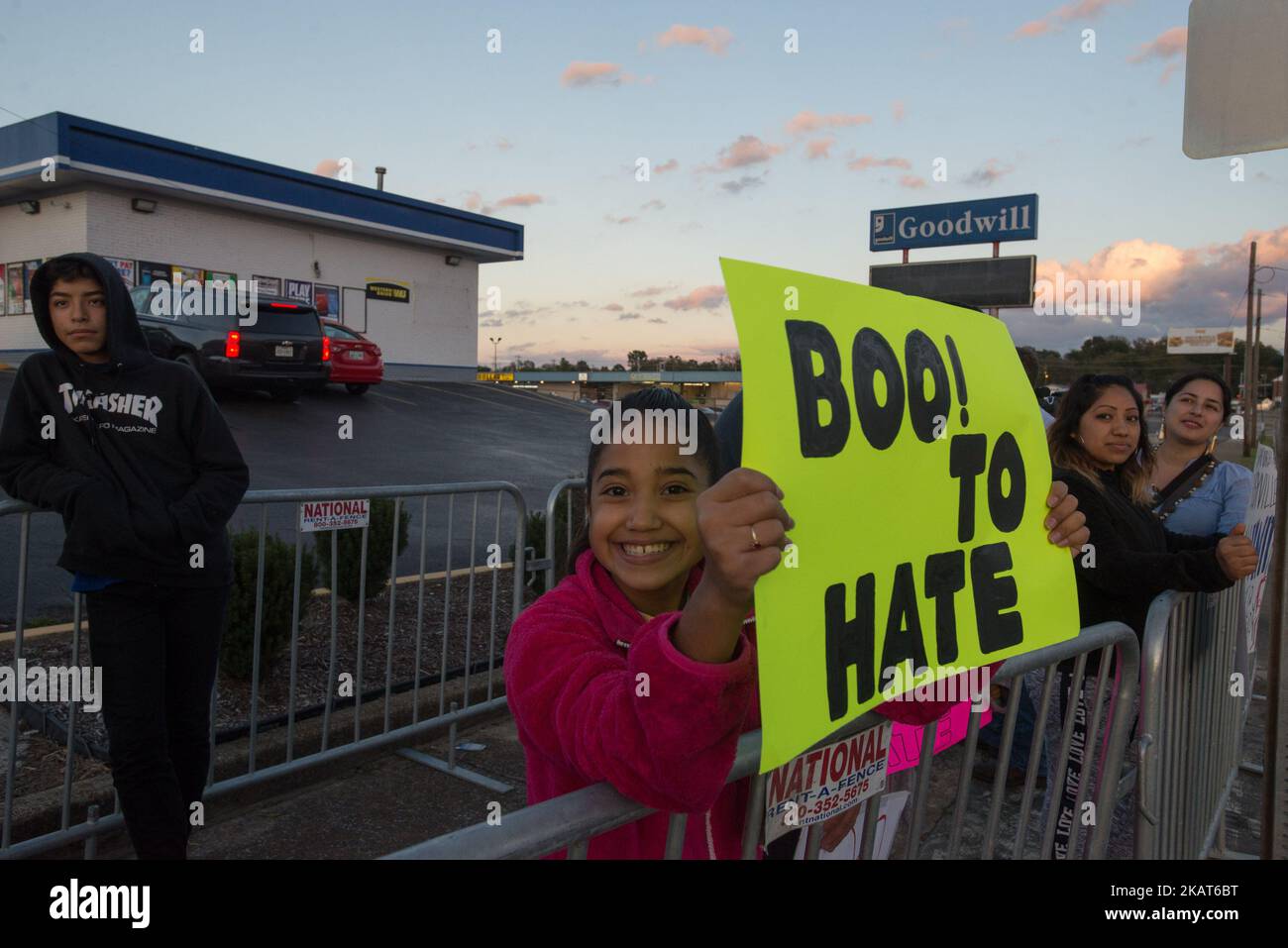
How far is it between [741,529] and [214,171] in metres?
25.5

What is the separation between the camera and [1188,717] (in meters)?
2.76

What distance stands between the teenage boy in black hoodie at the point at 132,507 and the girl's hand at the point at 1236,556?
10.3 ft

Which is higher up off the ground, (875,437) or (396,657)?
(875,437)

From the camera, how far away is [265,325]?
16.5m

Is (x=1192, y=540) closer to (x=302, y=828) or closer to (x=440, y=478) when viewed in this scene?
(x=302, y=828)

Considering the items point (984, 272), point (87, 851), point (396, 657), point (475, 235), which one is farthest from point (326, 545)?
point (475, 235)

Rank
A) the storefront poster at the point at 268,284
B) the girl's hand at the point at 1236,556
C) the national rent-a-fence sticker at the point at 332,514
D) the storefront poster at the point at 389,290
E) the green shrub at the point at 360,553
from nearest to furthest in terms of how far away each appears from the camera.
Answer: the girl's hand at the point at 1236,556
the national rent-a-fence sticker at the point at 332,514
the green shrub at the point at 360,553
the storefront poster at the point at 268,284
the storefront poster at the point at 389,290

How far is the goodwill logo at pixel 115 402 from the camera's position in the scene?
3.03 meters

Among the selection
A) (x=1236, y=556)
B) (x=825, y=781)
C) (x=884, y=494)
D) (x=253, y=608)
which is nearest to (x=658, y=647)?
(x=884, y=494)

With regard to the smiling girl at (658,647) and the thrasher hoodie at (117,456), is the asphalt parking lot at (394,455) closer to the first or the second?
the thrasher hoodie at (117,456)

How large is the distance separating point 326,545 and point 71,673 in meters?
2.71

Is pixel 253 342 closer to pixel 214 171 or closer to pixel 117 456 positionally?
pixel 214 171

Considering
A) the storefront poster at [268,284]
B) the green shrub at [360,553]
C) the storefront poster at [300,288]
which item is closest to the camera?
the green shrub at [360,553]

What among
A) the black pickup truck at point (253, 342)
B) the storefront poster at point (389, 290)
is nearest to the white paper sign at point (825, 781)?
the black pickup truck at point (253, 342)
